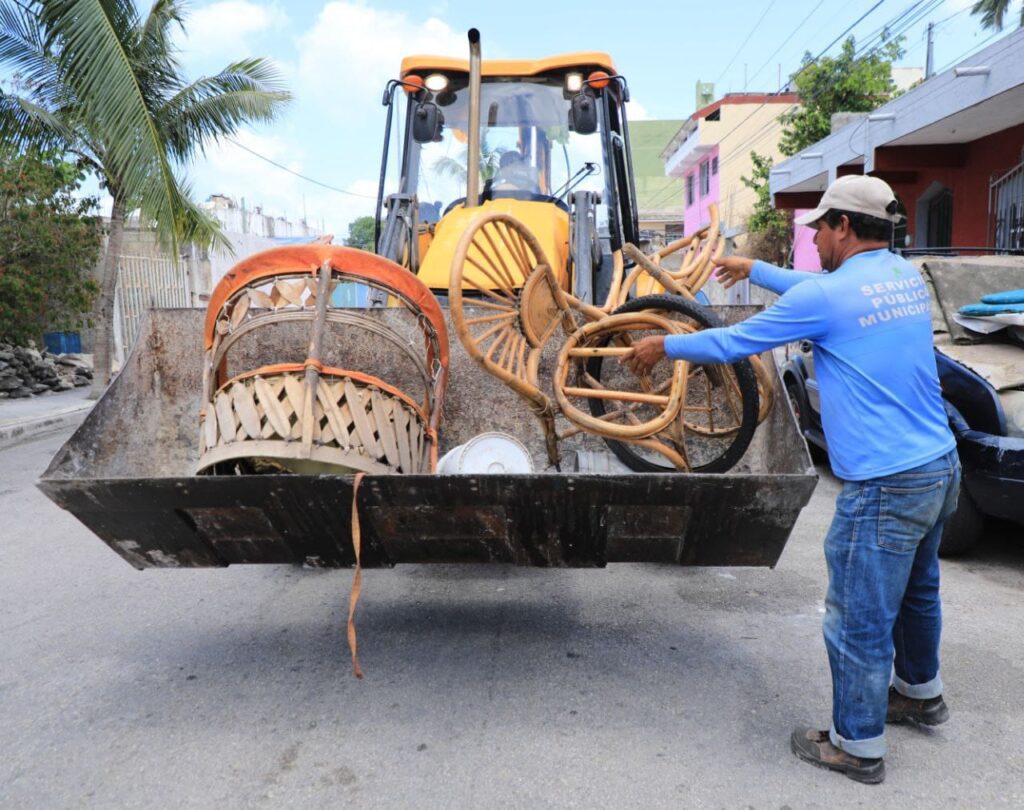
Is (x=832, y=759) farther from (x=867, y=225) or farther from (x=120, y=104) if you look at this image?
(x=120, y=104)

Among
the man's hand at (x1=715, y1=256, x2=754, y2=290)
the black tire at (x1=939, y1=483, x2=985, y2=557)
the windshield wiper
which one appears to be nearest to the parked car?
the black tire at (x1=939, y1=483, x2=985, y2=557)

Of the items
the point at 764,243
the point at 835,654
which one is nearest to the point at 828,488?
the point at 835,654

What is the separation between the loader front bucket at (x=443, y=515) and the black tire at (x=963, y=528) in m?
1.76

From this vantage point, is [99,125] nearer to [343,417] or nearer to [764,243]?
[343,417]

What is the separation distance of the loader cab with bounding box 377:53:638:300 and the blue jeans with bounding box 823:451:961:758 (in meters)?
3.00

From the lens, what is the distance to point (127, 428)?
3.71 metres

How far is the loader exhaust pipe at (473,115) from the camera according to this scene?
15.0 feet

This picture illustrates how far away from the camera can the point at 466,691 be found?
3.08 m

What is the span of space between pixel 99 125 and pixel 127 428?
871 centimetres

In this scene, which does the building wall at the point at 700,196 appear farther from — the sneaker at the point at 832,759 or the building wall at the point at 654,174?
the sneaker at the point at 832,759

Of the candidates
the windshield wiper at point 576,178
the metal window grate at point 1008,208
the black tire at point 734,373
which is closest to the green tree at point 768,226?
the metal window grate at point 1008,208

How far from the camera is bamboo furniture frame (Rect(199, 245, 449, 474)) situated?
2.88m

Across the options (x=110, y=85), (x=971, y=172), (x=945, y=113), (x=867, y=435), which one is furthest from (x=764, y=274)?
(x=971, y=172)

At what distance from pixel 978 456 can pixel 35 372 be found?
14.6 meters
